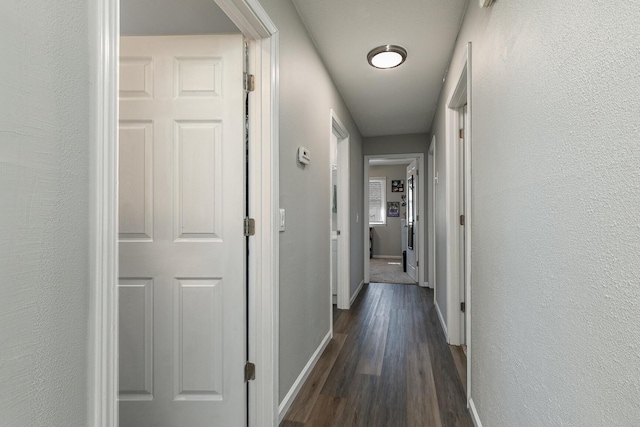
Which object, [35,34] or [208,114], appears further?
[208,114]

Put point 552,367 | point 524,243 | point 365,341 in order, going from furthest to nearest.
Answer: point 365,341
point 524,243
point 552,367

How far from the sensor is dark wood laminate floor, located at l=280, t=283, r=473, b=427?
1.82 meters

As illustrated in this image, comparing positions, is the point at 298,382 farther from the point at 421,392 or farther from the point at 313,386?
the point at 421,392

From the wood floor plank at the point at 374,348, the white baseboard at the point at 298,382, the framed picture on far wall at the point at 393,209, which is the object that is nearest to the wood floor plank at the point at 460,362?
the wood floor plank at the point at 374,348

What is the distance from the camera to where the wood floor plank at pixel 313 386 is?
1.86 meters

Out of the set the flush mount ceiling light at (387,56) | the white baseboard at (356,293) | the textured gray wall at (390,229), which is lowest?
the white baseboard at (356,293)

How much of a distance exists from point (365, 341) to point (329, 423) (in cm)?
122

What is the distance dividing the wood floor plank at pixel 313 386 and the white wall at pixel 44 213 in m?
1.43

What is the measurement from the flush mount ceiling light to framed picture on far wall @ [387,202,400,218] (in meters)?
5.79

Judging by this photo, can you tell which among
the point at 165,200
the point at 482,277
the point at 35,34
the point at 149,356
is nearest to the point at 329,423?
the point at 149,356

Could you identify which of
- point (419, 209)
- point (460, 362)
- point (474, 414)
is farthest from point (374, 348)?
point (419, 209)

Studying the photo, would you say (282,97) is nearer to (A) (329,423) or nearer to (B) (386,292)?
(A) (329,423)

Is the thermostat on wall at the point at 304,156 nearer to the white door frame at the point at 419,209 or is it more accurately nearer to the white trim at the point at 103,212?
the white trim at the point at 103,212

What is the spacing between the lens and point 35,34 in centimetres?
58
